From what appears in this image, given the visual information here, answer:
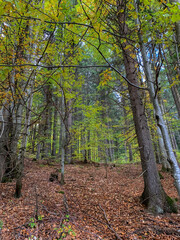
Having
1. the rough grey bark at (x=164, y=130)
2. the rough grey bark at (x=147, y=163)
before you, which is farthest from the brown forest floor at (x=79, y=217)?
the rough grey bark at (x=164, y=130)

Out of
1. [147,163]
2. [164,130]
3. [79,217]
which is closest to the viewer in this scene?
[164,130]

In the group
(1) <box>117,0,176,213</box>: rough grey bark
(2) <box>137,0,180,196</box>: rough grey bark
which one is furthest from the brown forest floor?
(2) <box>137,0,180,196</box>: rough grey bark

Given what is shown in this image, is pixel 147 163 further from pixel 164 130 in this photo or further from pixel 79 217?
pixel 79 217

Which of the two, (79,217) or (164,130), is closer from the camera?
(164,130)

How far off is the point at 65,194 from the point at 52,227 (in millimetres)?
1936

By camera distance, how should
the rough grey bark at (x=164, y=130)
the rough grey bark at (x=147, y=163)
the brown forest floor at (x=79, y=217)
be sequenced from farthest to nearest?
1. the rough grey bark at (x=147, y=163)
2. the brown forest floor at (x=79, y=217)
3. the rough grey bark at (x=164, y=130)

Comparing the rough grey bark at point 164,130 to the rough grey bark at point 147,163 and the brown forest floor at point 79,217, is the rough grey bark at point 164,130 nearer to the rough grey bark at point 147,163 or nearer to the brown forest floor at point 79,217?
the brown forest floor at point 79,217

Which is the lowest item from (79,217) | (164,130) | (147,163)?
(79,217)

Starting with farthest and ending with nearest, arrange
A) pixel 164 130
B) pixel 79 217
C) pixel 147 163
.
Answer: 1. pixel 147 163
2. pixel 79 217
3. pixel 164 130

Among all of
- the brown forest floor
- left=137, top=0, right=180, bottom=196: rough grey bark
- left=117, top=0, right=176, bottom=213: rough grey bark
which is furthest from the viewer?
left=117, top=0, right=176, bottom=213: rough grey bark

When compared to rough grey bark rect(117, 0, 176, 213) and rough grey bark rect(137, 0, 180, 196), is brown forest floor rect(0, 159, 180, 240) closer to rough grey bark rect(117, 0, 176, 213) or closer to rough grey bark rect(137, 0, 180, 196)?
rough grey bark rect(117, 0, 176, 213)

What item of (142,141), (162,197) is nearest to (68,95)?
(142,141)

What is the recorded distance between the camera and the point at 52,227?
110 inches

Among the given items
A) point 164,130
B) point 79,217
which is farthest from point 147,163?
point 79,217
